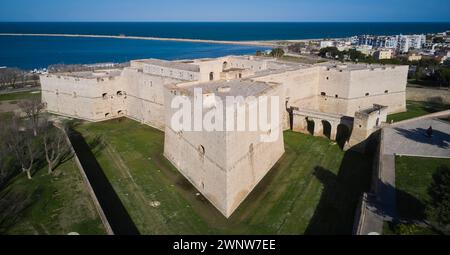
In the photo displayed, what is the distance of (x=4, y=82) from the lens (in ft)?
129

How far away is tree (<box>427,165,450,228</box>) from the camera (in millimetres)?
9617

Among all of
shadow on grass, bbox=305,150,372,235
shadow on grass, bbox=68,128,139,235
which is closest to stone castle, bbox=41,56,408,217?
shadow on grass, bbox=305,150,372,235

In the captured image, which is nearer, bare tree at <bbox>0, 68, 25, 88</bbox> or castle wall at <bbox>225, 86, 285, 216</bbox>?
castle wall at <bbox>225, 86, 285, 216</bbox>

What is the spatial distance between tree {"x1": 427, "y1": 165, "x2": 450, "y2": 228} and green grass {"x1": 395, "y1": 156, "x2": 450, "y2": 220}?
4.45 ft

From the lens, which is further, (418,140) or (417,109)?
(417,109)

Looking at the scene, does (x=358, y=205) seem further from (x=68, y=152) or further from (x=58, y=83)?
(x=58, y=83)

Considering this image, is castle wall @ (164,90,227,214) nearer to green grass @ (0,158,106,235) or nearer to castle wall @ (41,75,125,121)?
green grass @ (0,158,106,235)

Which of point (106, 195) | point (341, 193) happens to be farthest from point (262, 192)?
point (106, 195)

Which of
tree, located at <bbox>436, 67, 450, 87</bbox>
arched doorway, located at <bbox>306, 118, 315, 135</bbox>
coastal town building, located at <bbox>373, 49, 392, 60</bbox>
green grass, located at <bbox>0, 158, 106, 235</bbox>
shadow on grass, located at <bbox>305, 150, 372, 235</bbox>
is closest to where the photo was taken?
green grass, located at <bbox>0, 158, 106, 235</bbox>

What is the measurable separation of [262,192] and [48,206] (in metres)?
9.01

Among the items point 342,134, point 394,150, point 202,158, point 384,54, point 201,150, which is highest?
point 384,54

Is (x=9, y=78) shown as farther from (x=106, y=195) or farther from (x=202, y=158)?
(x=202, y=158)

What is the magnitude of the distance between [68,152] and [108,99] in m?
8.83

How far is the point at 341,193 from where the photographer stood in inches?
609
